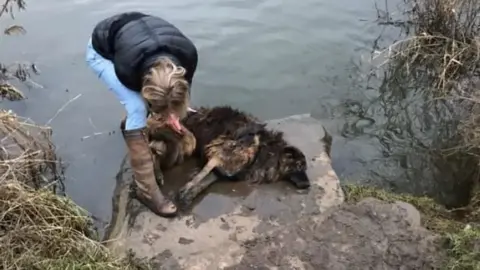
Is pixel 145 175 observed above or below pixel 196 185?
above

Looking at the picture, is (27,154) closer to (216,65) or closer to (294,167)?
(294,167)

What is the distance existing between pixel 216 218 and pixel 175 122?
2.91ft

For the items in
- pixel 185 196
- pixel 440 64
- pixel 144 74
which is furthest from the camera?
pixel 440 64

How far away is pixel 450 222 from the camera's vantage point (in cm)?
556

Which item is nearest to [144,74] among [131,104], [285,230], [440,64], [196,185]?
[131,104]

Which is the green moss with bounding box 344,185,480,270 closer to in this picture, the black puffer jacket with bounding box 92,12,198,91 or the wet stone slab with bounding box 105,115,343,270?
the wet stone slab with bounding box 105,115,343,270

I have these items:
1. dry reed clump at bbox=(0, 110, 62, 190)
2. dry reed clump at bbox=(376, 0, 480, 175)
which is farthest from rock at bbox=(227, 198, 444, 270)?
dry reed clump at bbox=(376, 0, 480, 175)

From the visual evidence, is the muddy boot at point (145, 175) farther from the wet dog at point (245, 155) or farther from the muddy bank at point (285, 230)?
the wet dog at point (245, 155)

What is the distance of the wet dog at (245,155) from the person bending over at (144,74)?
0.35 meters

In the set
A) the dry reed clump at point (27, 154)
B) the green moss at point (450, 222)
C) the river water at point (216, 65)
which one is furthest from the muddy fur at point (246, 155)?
the dry reed clump at point (27, 154)

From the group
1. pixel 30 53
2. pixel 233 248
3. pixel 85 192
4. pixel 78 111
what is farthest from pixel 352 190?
pixel 30 53

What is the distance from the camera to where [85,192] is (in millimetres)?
6355

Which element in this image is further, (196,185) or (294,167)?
(294,167)

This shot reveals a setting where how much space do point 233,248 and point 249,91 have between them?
325 cm
